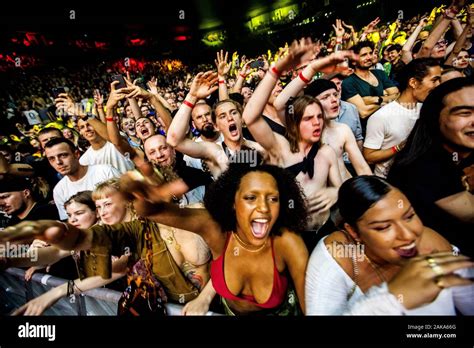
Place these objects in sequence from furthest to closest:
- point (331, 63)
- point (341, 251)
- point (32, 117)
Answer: point (32, 117) → point (331, 63) → point (341, 251)

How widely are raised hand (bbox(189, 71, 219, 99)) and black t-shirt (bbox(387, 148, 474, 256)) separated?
875mm

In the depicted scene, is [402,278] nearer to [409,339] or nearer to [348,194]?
[348,194]

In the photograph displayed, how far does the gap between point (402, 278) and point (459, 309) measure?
37cm

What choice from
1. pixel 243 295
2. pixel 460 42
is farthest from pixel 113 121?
pixel 460 42

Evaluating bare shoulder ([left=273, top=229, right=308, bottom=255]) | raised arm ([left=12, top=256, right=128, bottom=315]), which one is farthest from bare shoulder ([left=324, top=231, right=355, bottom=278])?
raised arm ([left=12, top=256, right=128, bottom=315])

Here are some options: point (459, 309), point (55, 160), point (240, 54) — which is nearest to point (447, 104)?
point (459, 309)

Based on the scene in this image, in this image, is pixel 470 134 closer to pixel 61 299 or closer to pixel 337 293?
pixel 337 293

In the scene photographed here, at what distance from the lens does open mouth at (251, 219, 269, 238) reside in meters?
1.19

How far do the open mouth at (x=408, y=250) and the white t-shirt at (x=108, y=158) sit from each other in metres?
1.14

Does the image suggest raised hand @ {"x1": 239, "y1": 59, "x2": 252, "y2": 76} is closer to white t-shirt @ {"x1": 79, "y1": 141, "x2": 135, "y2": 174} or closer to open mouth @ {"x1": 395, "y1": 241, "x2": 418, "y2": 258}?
white t-shirt @ {"x1": 79, "y1": 141, "x2": 135, "y2": 174}

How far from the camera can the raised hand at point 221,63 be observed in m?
1.50

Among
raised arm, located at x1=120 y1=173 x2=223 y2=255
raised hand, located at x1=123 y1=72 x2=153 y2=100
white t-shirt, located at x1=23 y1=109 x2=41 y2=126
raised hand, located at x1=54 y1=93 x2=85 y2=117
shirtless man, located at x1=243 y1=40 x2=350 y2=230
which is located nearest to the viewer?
Result: raised arm, located at x1=120 y1=173 x2=223 y2=255

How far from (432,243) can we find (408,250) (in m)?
0.11

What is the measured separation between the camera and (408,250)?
1078 millimetres
